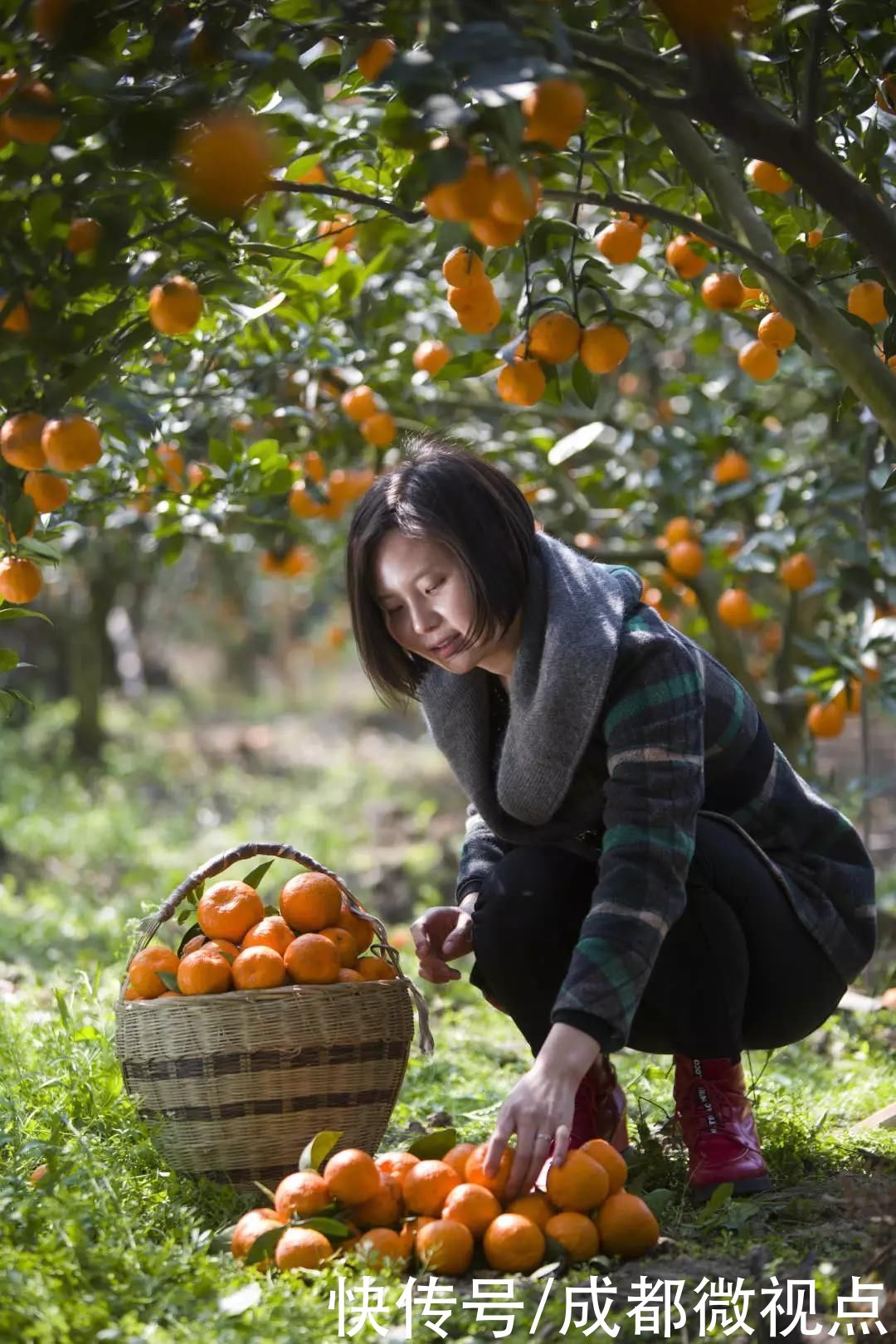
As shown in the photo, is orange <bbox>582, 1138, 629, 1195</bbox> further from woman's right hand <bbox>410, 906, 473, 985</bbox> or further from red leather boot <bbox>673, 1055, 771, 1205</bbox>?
woman's right hand <bbox>410, 906, 473, 985</bbox>

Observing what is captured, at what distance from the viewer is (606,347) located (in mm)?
2029

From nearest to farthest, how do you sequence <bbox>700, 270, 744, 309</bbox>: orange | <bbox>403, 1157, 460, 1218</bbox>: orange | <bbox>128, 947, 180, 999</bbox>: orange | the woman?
<bbox>403, 1157, 460, 1218</bbox>: orange, the woman, <bbox>128, 947, 180, 999</bbox>: orange, <bbox>700, 270, 744, 309</bbox>: orange

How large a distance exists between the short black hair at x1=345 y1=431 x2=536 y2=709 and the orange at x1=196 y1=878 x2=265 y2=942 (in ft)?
1.51

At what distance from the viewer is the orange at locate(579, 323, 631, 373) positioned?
6.65ft

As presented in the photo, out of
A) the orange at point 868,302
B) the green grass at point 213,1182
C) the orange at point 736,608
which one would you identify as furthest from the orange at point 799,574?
the orange at point 868,302

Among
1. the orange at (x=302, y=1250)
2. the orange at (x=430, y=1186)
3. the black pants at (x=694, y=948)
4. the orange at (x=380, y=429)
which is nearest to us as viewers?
the orange at (x=302, y=1250)

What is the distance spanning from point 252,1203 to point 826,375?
7.52 ft

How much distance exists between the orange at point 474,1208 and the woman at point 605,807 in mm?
121

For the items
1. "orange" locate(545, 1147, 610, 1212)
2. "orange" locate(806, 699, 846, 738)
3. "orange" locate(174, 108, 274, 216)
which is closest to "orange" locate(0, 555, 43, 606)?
"orange" locate(174, 108, 274, 216)

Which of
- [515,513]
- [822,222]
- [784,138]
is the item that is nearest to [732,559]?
[822,222]

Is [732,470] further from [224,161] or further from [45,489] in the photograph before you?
[224,161]

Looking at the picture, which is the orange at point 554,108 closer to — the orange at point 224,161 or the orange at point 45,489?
the orange at point 224,161

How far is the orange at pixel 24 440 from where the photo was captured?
5.59 feet

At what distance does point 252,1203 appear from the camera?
198cm
